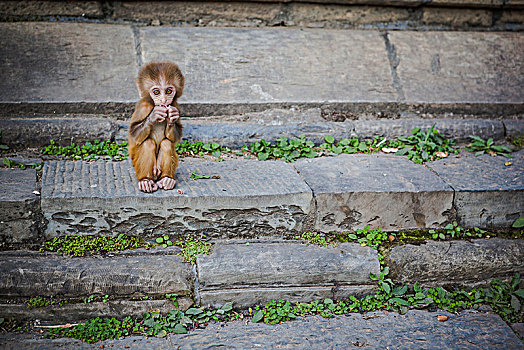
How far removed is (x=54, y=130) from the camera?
137 inches

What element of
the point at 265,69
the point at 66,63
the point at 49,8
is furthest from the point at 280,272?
the point at 49,8

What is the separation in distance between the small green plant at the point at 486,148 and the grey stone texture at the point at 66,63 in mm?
2561

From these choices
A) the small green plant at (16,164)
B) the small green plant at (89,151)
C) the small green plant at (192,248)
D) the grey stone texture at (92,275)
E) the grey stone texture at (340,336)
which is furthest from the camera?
the small green plant at (89,151)

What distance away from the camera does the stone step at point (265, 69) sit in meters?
3.69

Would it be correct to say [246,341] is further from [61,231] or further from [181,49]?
[181,49]

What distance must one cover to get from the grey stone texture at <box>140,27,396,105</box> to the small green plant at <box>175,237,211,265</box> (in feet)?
4.17

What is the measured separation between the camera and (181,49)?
4.00 m

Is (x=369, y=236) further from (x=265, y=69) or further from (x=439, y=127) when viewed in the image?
(x=265, y=69)

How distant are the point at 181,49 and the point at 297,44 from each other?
96 cm

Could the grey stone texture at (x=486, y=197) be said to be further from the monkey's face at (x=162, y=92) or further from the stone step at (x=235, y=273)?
the monkey's face at (x=162, y=92)

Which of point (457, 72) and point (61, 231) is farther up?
point (457, 72)

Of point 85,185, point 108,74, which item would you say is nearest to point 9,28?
point 108,74

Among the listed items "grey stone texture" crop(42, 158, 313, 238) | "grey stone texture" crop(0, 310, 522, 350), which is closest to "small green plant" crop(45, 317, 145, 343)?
"grey stone texture" crop(0, 310, 522, 350)

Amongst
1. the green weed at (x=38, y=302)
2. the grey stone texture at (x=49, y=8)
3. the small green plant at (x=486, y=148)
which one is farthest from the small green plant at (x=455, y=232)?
the grey stone texture at (x=49, y=8)
